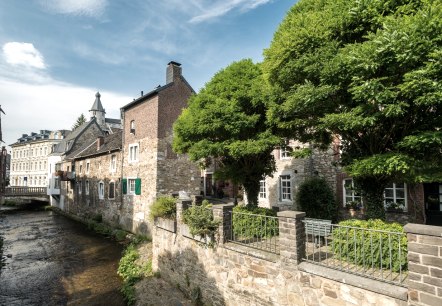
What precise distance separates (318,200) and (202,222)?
25.3 feet

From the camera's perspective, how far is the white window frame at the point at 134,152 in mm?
20859

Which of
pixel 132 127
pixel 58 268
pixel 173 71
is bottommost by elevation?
pixel 58 268

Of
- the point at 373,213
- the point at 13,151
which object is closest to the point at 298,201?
the point at 373,213

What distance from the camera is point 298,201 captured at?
1484cm

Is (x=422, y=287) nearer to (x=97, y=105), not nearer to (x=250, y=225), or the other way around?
(x=250, y=225)

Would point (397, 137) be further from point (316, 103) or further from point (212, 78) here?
point (212, 78)

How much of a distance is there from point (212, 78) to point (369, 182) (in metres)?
6.81

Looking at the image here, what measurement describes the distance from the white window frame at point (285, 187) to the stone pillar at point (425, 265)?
12805mm

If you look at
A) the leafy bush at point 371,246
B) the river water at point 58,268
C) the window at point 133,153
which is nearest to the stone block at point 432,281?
the leafy bush at point 371,246

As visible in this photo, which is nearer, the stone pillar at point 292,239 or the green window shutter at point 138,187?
the stone pillar at point 292,239

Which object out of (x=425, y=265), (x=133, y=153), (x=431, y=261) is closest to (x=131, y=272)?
(x=133, y=153)

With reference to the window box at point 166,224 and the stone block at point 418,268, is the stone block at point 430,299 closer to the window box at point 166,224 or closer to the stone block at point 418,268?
the stone block at point 418,268

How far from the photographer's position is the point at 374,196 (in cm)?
775

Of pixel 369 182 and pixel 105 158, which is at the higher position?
pixel 105 158
